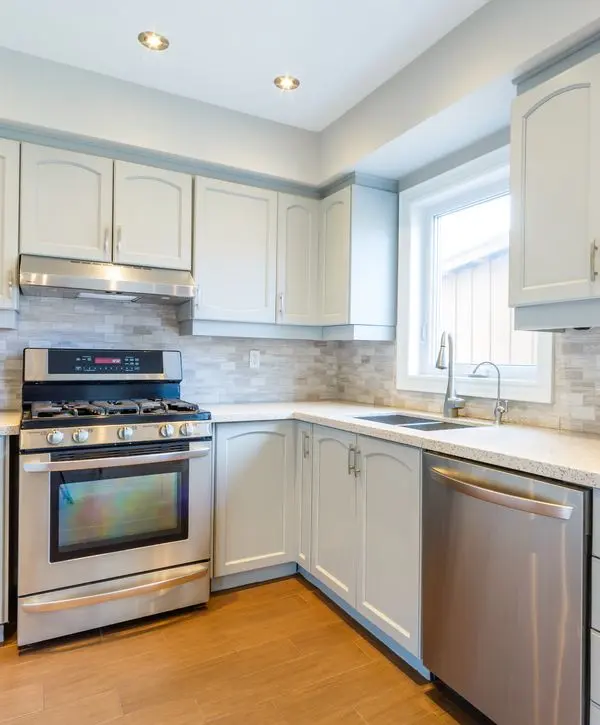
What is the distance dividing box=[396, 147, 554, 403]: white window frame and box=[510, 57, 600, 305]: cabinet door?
0.52 meters

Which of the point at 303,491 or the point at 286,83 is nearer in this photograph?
the point at 286,83

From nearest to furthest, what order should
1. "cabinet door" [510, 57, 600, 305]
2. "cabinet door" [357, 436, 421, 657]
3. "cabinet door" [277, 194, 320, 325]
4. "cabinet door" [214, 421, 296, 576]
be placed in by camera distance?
1. "cabinet door" [510, 57, 600, 305]
2. "cabinet door" [357, 436, 421, 657]
3. "cabinet door" [214, 421, 296, 576]
4. "cabinet door" [277, 194, 320, 325]

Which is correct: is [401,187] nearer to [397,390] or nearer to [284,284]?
[284,284]

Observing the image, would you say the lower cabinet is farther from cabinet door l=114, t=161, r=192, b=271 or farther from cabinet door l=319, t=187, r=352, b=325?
cabinet door l=114, t=161, r=192, b=271

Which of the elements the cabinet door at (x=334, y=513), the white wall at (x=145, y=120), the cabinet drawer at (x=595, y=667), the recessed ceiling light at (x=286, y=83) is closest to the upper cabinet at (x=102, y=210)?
the white wall at (x=145, y=120)

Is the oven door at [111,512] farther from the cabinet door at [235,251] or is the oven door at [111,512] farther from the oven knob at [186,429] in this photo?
the cabinet door at [235,251]

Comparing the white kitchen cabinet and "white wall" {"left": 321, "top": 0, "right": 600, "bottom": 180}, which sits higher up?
"white wall" {"left": 321, "top": 0, "right": 600, "bottom": 180}

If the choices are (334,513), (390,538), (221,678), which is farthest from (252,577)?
(390,538)

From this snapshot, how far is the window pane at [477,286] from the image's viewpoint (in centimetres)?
235

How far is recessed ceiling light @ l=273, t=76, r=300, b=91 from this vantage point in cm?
233

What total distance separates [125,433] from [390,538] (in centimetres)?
117

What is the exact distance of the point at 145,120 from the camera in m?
2.44

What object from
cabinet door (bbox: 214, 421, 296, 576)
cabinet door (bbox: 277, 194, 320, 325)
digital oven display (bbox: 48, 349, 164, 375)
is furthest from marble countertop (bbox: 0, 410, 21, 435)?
cabinet door (bbox: 277, 194, 320, 325)

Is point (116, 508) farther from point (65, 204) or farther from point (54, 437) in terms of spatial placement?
point (65, 204)
